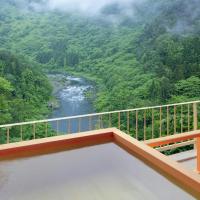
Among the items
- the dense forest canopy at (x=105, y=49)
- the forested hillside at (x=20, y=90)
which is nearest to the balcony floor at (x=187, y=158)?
the dense forest canopy at (x=105, y=49)

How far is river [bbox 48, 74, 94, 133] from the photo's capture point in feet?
30.4

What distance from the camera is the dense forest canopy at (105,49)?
877 cm

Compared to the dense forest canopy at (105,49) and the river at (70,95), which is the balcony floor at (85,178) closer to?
the dense forest canopy at (105,49)

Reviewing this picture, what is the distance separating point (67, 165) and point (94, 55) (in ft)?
31.9

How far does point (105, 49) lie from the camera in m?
11.4

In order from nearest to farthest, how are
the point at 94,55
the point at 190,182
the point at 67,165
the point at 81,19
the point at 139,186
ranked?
1. the point at 190,182
2. the point at 139,186
3. the point at 67,165
4. the point at 94,55
5. the point at 81,19

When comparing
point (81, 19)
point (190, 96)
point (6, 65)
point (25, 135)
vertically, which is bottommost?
point (25, 135)

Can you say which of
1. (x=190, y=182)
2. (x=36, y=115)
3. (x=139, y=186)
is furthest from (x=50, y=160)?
(x=36, y=115)

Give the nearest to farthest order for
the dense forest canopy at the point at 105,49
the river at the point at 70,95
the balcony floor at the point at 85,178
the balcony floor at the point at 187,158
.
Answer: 1. the balcony floor at the point at 85,178
2. the balcony floor at the point at 187,158
3. the dense forest canopy at the point at 105,49
4. the river at the point at 70,95

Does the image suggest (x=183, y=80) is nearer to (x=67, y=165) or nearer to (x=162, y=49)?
(x=162, y=49)

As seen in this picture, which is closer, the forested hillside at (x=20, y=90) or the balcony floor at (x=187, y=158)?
the balcony floor at (x=187, y=158)

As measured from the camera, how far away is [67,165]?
67.1 inches

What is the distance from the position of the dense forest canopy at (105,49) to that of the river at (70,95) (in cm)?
37

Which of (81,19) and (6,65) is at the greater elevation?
(81,19)
